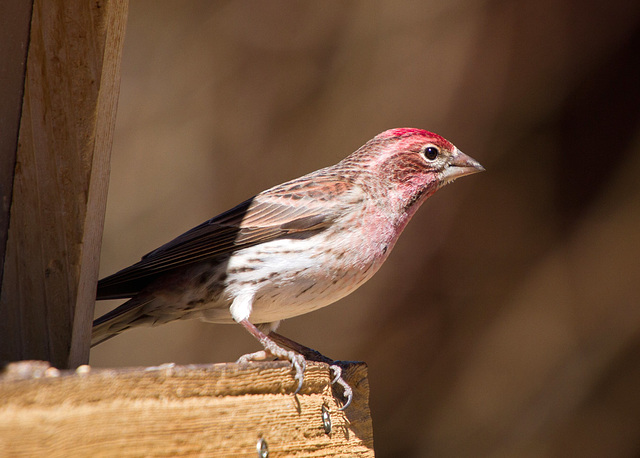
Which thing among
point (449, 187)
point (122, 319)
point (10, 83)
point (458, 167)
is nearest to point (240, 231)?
point (122, 319)

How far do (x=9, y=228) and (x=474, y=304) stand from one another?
5386 mm

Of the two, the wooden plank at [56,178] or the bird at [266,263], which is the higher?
the wooden plank at [56,178]

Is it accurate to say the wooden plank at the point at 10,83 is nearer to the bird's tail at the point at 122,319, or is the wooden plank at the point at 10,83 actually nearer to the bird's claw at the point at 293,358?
the bird's claw at the point at 293,358

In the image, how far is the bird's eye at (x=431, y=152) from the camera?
15.1 feet

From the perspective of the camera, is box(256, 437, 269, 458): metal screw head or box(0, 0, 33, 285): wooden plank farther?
box(0, 0, 33, 285): wooden plank

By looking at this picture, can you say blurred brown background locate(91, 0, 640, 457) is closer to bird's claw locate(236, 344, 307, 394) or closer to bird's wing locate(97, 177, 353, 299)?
bird's wing locate(97, 177, 353, 299)

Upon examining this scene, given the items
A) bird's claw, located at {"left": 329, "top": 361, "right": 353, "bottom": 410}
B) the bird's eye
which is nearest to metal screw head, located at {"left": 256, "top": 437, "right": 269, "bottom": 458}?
bird's claw, located at {"left": 329, "top": 361, "right": 353, "bottom": 410}

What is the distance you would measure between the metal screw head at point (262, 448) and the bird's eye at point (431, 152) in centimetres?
245

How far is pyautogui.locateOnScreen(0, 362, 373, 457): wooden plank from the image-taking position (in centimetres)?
186

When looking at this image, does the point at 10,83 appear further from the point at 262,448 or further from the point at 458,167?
the point at 458,167

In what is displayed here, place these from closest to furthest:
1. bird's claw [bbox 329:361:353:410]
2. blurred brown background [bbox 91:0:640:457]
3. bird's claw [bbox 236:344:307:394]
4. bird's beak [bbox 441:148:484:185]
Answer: bird's claw [bbox 236:344:307:394], bird's claw [bbox 329:361:353:410], bird's beak [bbox 441:148:484:185], blurred brown background [bbox 91:0:640:457]

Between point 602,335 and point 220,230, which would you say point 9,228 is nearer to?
point 220,230

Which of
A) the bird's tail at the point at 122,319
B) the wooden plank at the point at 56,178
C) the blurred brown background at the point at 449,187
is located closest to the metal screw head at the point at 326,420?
the wooden plank at the point at 56,178

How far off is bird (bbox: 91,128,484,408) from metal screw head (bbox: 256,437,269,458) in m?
1.02
